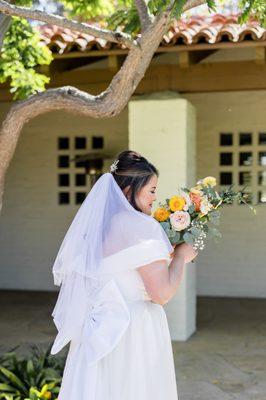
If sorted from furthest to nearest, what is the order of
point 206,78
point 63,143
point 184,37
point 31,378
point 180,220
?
point 63,143, point 206,78, point 184,37, point 31,378, point 180,220

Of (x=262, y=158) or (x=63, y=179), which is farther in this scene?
(x=63, y=179)

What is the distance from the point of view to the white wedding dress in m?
3.33

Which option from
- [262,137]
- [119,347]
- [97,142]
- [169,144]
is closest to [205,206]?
[119,347]

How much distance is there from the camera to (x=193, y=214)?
3.60 metres

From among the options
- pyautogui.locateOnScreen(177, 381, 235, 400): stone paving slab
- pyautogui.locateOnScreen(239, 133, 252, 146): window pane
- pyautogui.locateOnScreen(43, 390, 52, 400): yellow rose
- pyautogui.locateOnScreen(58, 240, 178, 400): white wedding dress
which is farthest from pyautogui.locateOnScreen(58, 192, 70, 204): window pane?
pyautogui.locateOnScreen(58, 240, 178, 400): white wedding dress

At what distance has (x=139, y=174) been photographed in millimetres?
3303

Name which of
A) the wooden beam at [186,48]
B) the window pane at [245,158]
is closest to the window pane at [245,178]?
the window pane at [245,158]

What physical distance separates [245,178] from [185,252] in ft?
21.3

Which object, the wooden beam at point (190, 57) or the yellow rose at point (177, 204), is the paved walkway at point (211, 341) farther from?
the wooden beam at point (190, 57)

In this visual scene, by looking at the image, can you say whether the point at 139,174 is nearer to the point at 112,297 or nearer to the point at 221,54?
the point at 112,297

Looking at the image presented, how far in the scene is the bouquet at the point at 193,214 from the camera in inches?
138

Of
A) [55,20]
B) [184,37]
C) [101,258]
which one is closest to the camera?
[101,258]

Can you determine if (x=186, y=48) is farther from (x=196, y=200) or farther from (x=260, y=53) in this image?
(x=196, y=200)

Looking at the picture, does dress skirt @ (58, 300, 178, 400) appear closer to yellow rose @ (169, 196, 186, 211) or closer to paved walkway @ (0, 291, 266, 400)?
yellow rose @ (169, 196, 186, 211)
